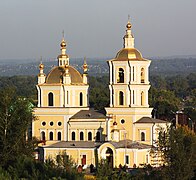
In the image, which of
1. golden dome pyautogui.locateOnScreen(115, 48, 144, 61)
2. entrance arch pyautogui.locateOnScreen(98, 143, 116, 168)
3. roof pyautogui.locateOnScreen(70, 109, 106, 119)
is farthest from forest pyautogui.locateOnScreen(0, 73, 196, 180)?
golden dome pyautogui.locateOnScreen(115, 48, 144, 61)

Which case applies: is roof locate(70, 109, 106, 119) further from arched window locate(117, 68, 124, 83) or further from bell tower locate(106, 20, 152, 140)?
arched window locate(117, 68, 124, 83)

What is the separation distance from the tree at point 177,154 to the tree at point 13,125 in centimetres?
681

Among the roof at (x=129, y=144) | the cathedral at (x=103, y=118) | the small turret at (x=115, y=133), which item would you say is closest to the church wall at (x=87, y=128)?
the cathedral at (x=103, y=118)

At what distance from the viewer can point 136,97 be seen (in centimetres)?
5609

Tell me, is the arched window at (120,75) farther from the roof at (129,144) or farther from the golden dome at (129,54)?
the roof at (129,144)

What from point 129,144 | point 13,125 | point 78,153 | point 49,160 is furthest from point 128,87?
point 49,160

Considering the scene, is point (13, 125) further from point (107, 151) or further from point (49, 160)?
point (49, 160)

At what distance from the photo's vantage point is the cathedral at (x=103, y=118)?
2142 inches

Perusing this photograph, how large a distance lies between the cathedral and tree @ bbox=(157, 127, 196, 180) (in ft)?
28.3

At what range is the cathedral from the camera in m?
54.4

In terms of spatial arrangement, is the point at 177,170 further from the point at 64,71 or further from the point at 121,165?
the point at 64,71

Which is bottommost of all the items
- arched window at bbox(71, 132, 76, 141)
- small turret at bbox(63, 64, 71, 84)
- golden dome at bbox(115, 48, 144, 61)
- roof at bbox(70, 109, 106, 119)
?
arched window at bbox(71, 132, 76, 141)

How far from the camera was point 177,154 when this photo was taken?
1694 inches

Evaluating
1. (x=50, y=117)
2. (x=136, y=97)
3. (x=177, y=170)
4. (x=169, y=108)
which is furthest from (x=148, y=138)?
(x=169, y=108)
